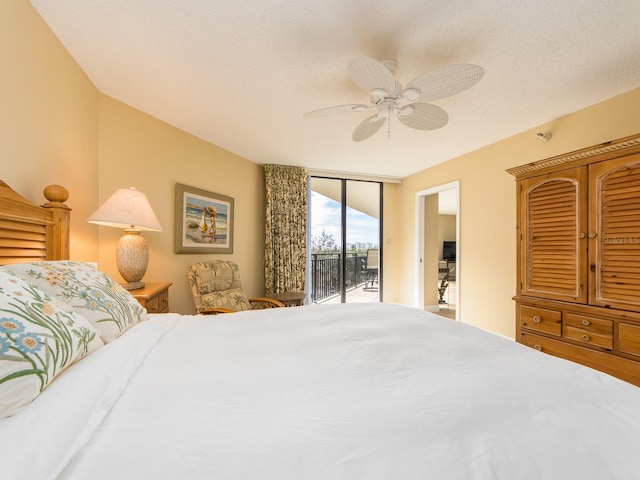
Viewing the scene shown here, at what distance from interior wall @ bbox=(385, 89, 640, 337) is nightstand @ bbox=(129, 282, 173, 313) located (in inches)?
137

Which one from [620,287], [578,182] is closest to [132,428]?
[620,287]

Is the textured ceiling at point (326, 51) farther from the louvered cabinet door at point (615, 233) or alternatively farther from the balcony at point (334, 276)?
the balcony at point (334, 276)

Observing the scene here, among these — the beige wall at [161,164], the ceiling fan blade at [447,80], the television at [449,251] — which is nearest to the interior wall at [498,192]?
the beige wall at [161,164]

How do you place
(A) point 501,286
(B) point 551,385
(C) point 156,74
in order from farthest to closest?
1. (A) point 501,286
2. (C) point 156,74
3. (B) point 551,385

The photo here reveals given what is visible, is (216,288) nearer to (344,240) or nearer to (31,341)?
(31,341)

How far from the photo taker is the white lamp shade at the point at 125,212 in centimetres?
187

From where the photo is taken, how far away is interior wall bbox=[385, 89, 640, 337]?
241 centimetres

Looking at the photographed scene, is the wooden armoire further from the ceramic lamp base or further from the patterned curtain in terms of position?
the ceramic lamp base

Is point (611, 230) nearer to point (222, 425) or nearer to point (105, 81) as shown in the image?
point (222, 425)

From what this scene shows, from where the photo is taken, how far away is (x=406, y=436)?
1.97ft

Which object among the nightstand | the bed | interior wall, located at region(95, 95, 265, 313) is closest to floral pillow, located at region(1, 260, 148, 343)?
the bed

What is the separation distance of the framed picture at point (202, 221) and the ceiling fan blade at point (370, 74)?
2176mm

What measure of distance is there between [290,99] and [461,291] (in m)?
3.21

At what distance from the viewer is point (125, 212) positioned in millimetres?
1923
